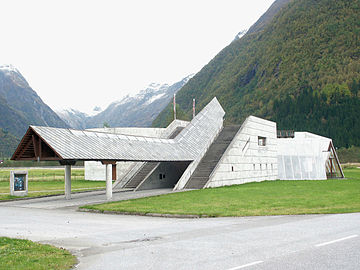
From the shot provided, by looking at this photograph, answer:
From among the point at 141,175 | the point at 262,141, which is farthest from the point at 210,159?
the point at 262,141

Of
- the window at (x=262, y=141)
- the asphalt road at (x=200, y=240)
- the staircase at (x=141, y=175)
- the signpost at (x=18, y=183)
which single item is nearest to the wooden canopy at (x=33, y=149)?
the signpost at (x=18, y=183)

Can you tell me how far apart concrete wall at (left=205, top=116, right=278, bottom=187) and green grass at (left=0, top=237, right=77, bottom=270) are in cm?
2710

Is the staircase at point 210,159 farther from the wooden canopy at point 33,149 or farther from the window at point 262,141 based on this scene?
the wooden canopy at point 33,149

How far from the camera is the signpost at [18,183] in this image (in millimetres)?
34653

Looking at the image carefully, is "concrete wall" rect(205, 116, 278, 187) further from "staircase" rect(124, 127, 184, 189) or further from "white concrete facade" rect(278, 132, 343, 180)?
"staircase" rect(124, 127, 184, 189)

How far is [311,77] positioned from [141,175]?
5203 inches

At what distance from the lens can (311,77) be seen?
162125 mm

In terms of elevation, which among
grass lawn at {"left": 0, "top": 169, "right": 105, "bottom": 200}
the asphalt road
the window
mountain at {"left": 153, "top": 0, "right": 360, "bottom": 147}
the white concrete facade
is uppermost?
mountain at {"left": 153, "top": 0, "right": 360, "bottom": 147}

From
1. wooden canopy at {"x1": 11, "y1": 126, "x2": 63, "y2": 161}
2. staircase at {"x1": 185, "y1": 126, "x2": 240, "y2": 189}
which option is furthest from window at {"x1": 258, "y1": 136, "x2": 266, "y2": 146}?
wooden canopy at {"x1": 11, "y1": 126, "x2": 63, "y2": 161}

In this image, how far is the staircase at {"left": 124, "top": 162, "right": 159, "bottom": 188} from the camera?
44.3 metres

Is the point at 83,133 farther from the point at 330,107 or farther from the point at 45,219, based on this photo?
the point at 330,107

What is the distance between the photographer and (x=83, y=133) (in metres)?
32.5

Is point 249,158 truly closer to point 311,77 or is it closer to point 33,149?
point 33,149

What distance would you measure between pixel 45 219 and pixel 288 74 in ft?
532
